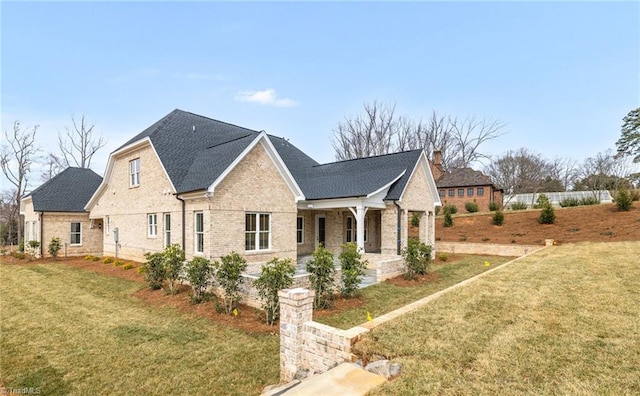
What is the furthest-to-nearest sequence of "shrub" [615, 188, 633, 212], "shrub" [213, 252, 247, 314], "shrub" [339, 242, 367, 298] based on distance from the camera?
"shrub" [615, 188, 633, 212], "shrub" [339, 242, 367, 298], "shrub" [213, 252, 247, 314]

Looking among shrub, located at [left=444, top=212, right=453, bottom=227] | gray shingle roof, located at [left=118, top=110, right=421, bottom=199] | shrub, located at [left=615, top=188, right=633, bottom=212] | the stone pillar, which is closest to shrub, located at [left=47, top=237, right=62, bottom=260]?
gray shingle roof, located at [left=118, top=110, right=421, bottom=199]

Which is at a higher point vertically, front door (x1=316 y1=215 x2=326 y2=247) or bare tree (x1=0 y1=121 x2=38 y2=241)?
bare tree (x1=0 y1=121 x2=38 y2=241)

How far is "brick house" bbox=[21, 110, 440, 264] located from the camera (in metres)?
12.1

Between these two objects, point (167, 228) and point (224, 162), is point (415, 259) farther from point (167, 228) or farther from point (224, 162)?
point (167, 228)

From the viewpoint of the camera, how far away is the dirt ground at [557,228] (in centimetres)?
1774

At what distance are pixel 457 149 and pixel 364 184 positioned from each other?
36.5 meters

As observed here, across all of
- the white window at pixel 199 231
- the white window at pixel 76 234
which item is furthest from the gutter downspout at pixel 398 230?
the white window at pixel 76 234

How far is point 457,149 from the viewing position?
46.9 meters

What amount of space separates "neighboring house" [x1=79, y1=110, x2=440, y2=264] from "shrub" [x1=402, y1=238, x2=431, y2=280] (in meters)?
2.18

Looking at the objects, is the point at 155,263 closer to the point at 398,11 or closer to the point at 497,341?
the point at 497,341

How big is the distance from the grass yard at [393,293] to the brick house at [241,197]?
100 inches

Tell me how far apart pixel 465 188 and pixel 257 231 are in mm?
32846

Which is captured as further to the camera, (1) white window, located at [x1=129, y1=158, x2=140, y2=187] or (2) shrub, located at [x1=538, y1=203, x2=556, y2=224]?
(2) shrub, located at [x1=538, y1=203, x2=556, y2=224]

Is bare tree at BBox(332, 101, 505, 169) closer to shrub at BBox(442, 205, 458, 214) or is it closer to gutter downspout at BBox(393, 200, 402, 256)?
shrub at BBox(442, 205, 458, 214)
